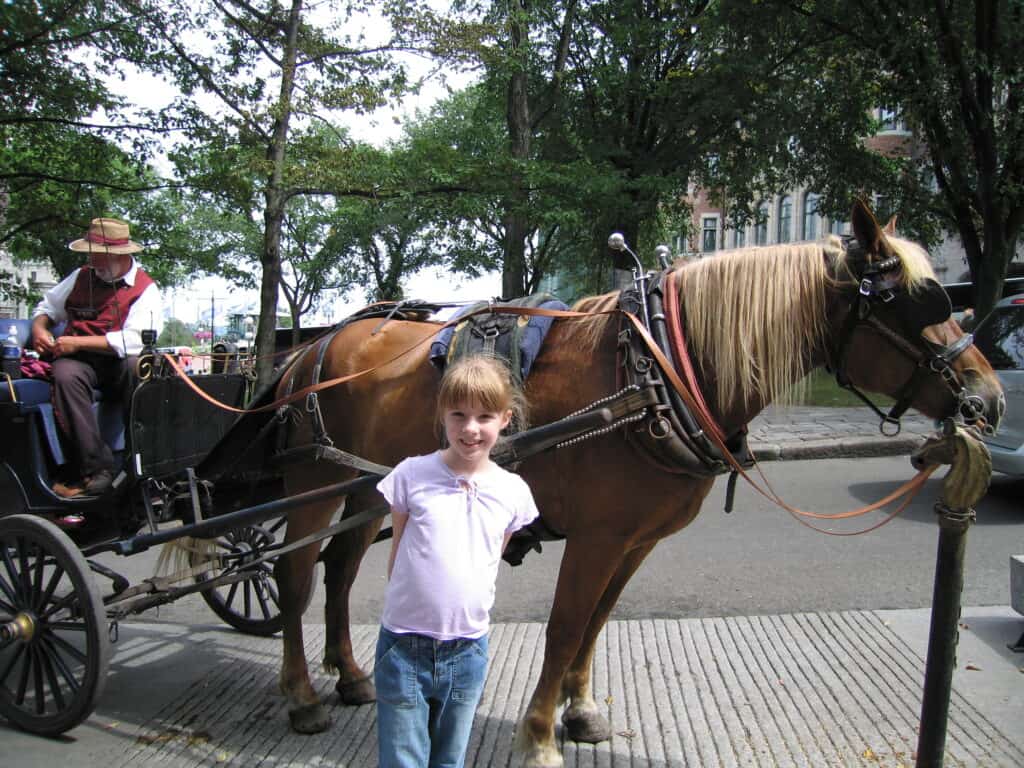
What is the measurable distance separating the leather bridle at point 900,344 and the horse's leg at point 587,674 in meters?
1.15

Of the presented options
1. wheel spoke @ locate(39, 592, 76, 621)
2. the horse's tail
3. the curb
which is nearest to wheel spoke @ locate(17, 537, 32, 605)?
wheel spoke @ locate(39, 592, 76, 621)

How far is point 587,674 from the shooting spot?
3115 millimetres

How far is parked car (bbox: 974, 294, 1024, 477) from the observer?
21.7 feet

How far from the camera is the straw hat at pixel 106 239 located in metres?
3.64

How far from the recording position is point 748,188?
1573 centimetres

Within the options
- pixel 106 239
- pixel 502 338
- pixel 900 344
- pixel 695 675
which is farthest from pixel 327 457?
pixel 900 344

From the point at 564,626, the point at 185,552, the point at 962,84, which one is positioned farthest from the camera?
the point at 962,84

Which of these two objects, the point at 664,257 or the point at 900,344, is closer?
the point at 900,344

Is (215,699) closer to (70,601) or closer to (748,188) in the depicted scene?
(70,601)

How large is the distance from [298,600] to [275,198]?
7699mm

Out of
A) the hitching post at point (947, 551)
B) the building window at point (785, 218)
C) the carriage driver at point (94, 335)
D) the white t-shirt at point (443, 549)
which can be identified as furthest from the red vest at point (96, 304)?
the building window at point (785, 218)

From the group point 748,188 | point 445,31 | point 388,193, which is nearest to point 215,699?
point 388,193

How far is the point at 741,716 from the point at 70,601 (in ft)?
9.22

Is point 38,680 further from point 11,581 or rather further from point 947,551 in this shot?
point 947,551
